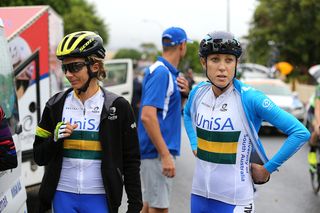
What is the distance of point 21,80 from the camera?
6.36 metres

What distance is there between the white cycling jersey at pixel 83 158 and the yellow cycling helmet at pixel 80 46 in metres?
0.36

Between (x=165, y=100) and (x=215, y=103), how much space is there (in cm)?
92

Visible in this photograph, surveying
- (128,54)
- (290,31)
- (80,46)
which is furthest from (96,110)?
(128,54)

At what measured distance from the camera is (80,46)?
10.1 feet

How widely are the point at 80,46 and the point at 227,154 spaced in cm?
111

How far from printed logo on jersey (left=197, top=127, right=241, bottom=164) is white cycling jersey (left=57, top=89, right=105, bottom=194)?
68cm

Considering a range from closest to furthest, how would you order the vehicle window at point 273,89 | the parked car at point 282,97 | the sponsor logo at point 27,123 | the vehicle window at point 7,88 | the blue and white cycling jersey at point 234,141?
1. the blue and white cycling jersey at point 234,141
2. the vehicle window at point 7,88
3. the sponsor logo at point 27,123
4. the parked car at point 282,97
5. the vehicle window at point 273,89

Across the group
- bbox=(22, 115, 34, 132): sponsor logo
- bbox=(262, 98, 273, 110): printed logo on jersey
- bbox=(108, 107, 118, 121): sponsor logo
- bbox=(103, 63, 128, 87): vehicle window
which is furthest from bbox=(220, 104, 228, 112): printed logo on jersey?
bbox=(103, 63, 128, 87): vehicle window

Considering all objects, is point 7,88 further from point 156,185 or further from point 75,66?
point 156,185

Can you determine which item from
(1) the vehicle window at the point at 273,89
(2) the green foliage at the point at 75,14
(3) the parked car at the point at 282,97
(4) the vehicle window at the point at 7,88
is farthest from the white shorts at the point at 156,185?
(2) the green foliage at the point at 75,14

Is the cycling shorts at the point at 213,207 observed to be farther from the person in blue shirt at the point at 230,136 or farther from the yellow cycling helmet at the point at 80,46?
the yellow cycling helmet at the point at 80,46

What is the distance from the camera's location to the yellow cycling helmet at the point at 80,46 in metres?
3.04

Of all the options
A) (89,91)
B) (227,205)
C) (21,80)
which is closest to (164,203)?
(227,205)

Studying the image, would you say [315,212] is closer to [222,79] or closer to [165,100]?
[165,100]
